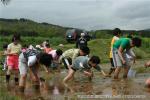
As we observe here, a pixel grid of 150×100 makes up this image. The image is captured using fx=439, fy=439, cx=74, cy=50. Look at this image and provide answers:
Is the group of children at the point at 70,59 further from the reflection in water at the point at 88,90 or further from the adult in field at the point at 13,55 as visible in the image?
the reflection in water at the point at 88,90

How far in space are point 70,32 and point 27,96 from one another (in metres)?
34.8

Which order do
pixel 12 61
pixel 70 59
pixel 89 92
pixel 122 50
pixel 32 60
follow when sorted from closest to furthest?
pixel 89 92
pixel 32 60
pixel 122 50
pixel 70 59
pixel 12 61

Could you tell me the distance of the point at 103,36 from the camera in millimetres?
52219

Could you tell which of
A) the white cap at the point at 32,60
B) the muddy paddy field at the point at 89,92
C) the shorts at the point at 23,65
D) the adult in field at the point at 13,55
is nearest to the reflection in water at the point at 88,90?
the muddy paddy field at the point at 89,92

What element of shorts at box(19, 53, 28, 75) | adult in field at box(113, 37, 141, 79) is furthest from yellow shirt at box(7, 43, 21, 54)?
adult in field at box(113, 37, 141, 79)

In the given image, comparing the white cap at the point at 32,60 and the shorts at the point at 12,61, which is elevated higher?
the white cap at the point at 32,60

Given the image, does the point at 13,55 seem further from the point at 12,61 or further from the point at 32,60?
the point at 32,60

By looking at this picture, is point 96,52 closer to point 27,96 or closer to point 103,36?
point 27,96

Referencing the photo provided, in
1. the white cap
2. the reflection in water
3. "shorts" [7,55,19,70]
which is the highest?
the white cap

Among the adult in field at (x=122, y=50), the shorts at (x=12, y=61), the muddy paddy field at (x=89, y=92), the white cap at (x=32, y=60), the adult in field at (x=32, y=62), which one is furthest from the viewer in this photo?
the shorts at (x=12, y=61)

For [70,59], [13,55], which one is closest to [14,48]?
[13,55]

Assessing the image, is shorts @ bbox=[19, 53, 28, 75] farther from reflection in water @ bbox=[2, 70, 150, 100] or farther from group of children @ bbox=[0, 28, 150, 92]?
reflection in water @ bbox=[2, 70, 150, 100]

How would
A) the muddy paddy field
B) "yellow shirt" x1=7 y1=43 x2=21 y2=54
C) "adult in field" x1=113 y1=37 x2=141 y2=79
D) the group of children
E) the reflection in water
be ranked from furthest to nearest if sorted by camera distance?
"yellow shirt" x1=7 y1=43 x2=21 y2=54 → "adult in field" x1=113 y1=37 x2=141 y2=79 → the group of children → the reflection in water → the muddy paddy field

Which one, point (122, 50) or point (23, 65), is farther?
point (122, 50)
